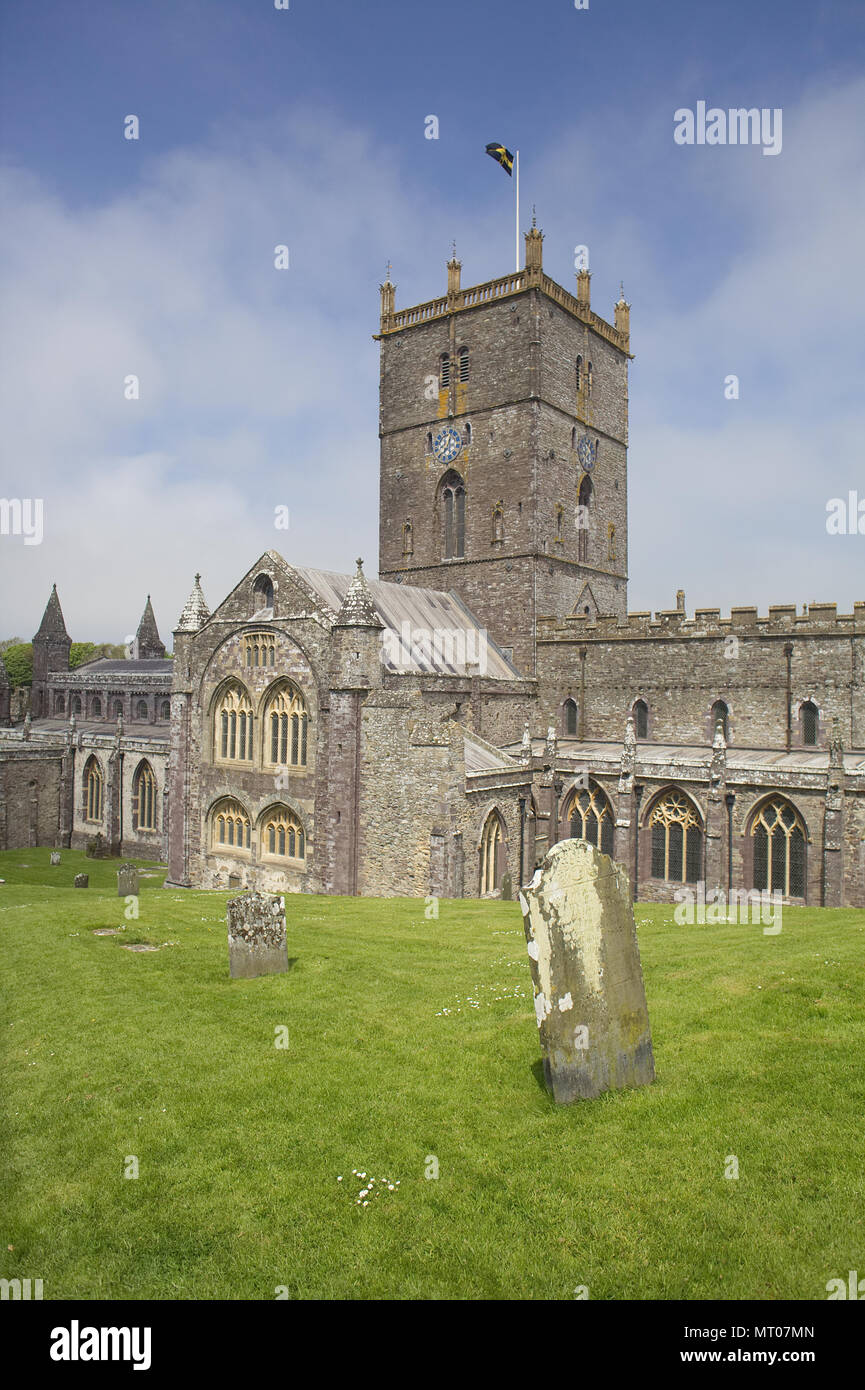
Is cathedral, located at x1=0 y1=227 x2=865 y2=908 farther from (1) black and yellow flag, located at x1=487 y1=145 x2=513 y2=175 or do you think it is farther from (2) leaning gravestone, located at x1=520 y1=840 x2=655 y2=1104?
(2) leaning gravestone, located at x1=520 y1=840 x2=655 y2=1104

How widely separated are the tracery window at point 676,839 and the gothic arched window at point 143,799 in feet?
80.5

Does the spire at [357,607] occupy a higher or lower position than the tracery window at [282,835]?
higher

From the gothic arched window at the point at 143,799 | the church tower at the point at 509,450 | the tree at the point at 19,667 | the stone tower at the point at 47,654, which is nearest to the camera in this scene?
the church tower at the point at 509,450

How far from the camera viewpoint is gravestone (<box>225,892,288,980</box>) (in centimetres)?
1269

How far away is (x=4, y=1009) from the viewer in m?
11.9

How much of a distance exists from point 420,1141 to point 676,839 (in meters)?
→ 21.7

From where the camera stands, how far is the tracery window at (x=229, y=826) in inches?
1148

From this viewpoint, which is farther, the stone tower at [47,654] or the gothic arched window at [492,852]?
the stone tower at [47,654]

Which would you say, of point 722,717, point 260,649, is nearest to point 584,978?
point 260,649

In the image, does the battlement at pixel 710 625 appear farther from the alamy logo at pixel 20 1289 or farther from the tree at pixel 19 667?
the tree at pixel 19 667

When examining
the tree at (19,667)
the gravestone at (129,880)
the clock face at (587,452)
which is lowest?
the gravestone at (129,880)

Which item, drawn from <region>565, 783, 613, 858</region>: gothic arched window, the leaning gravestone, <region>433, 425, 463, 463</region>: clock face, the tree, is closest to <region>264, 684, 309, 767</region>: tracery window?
<region>565, 783, 613, 858</region>: gothic arched window

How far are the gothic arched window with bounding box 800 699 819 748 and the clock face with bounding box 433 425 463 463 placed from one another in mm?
19590
